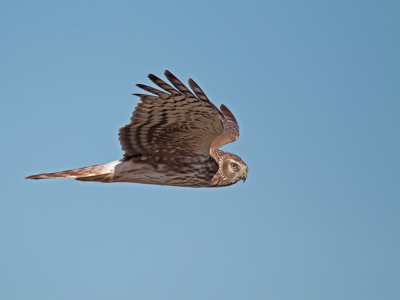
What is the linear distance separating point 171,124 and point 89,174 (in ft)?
3.92

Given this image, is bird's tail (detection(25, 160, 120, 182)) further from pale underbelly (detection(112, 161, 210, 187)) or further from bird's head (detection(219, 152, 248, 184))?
bird's head (detection(219, 152, 248, 184))

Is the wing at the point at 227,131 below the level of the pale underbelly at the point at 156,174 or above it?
above

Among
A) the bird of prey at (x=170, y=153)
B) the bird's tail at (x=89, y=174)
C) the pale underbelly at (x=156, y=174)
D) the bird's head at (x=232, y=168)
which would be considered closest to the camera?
the bird of prey at (x=170, y=153)

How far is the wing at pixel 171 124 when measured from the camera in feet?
24.4

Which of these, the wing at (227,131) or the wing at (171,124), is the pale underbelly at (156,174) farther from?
the wing at (227,131)

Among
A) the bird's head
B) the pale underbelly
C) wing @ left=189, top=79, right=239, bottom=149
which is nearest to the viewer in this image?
the pale underbelly

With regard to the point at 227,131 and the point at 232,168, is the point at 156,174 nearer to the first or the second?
the point at 232,168

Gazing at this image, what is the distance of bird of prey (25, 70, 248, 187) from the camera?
7.80 metres

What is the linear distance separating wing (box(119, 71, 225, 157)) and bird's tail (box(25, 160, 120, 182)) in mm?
308

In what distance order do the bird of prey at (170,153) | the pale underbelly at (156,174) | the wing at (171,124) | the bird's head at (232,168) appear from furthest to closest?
the bird's head at (232,168)
the pale underbelly at (156,174)
the bird of prey at (170,153)
the wing at (171,124)

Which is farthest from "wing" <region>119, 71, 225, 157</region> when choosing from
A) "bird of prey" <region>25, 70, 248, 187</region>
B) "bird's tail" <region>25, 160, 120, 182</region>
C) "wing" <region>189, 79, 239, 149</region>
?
"wing" <region>189, 79, 239, 149</region>

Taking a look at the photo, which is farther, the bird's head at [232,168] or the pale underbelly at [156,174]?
the bird's head at [232,168]

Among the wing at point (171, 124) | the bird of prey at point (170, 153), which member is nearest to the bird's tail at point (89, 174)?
the bird of prey at point (170, 153)

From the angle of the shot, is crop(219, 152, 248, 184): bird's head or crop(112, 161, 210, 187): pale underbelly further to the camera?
crop(219, 152, 248, 184): bird's head
